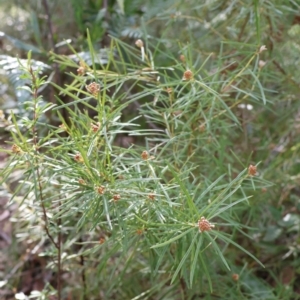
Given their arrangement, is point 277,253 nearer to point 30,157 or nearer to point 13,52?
point 30,157

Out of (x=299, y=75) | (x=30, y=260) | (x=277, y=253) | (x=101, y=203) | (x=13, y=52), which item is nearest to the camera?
(x=101, y=203)

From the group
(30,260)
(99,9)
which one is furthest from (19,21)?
(30,260)

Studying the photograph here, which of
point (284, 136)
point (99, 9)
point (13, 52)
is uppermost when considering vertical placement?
point (99, 9)

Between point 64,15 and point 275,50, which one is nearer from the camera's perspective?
point 275,50

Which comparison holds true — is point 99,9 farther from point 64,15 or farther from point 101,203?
point 101,203

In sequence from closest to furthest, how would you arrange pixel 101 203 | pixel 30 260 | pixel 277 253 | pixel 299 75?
pixel 101 203
pixel 299 75
pixel 277 253
pixel 30 260

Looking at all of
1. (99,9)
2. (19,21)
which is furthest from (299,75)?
(19,21)

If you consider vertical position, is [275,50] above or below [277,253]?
above
